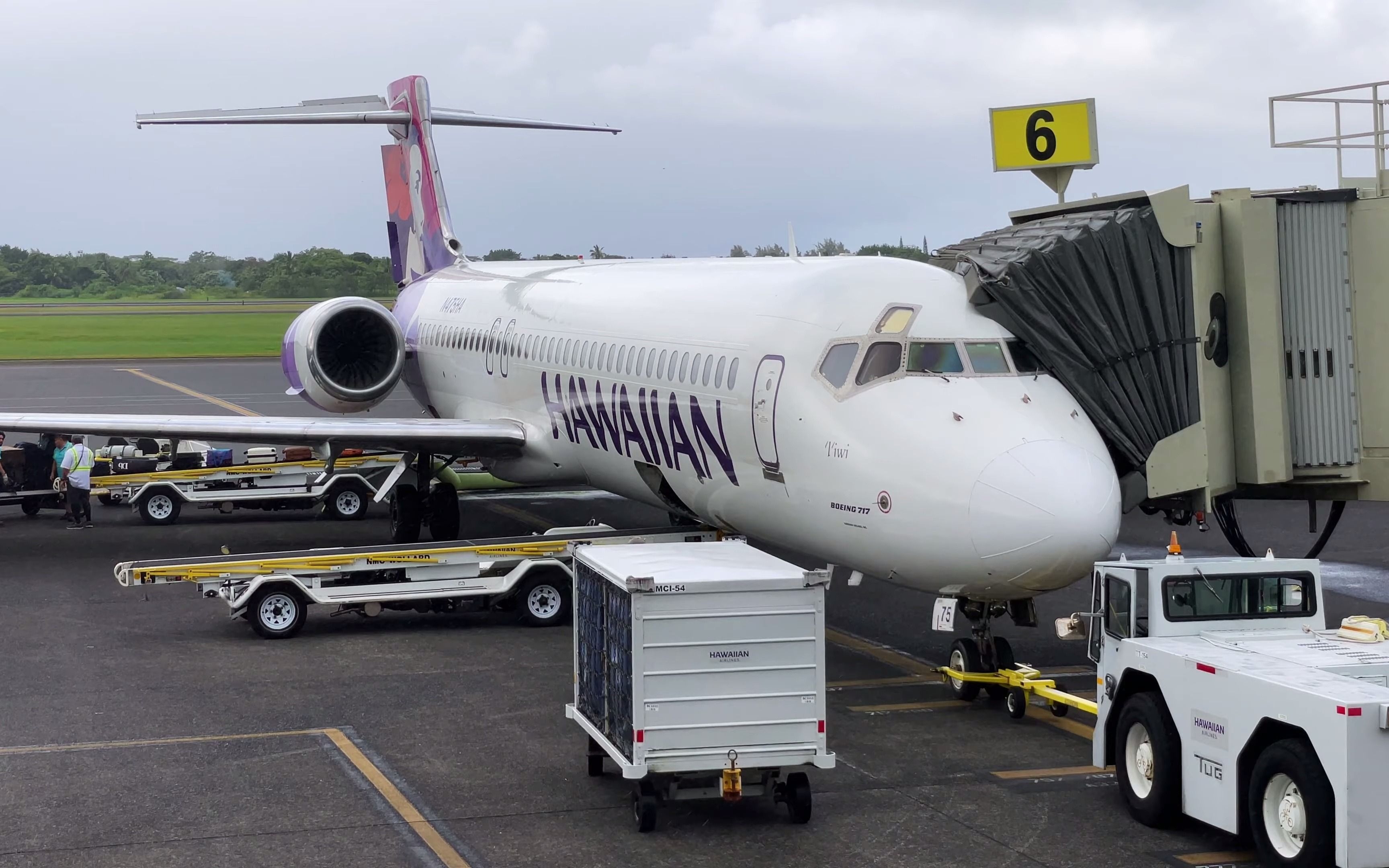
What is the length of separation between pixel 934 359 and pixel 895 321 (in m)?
→ 0.54

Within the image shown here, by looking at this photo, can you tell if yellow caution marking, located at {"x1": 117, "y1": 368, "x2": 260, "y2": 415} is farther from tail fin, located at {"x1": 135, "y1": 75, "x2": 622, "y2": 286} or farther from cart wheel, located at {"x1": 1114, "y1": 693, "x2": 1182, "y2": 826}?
cart wheel, located at {"x1": 1114, "y1": 693, "x2": 1182, "y2": 826}

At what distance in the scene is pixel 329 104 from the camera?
97.4 ft

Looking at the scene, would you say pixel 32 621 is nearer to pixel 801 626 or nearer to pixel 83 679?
pixel 83 679

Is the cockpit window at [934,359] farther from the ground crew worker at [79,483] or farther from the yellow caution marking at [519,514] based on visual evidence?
the ground crew worker at [79,483]

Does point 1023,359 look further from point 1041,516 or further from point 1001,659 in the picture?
point 1001,659

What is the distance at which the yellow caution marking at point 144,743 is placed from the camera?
40.1ft

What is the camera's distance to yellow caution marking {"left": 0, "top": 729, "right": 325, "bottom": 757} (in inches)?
481

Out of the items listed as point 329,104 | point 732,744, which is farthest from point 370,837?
point 329,104

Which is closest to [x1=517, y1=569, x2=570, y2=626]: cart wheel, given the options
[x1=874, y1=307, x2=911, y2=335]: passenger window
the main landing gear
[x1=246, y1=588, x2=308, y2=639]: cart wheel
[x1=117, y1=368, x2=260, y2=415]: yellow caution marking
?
[x1=246, y1=588, x2=308, y2=639]: cart wheel

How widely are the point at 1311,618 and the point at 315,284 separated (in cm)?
7915

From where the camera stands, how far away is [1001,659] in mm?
13719

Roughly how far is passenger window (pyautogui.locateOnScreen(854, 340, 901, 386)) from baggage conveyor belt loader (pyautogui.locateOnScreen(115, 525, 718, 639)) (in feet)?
14.1

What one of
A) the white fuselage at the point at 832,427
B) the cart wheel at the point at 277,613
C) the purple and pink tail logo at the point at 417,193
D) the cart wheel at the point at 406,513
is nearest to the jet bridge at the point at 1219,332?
the white fuselage at the point at 832,427

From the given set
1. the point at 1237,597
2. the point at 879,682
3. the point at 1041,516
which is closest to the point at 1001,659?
the point at 879,682
